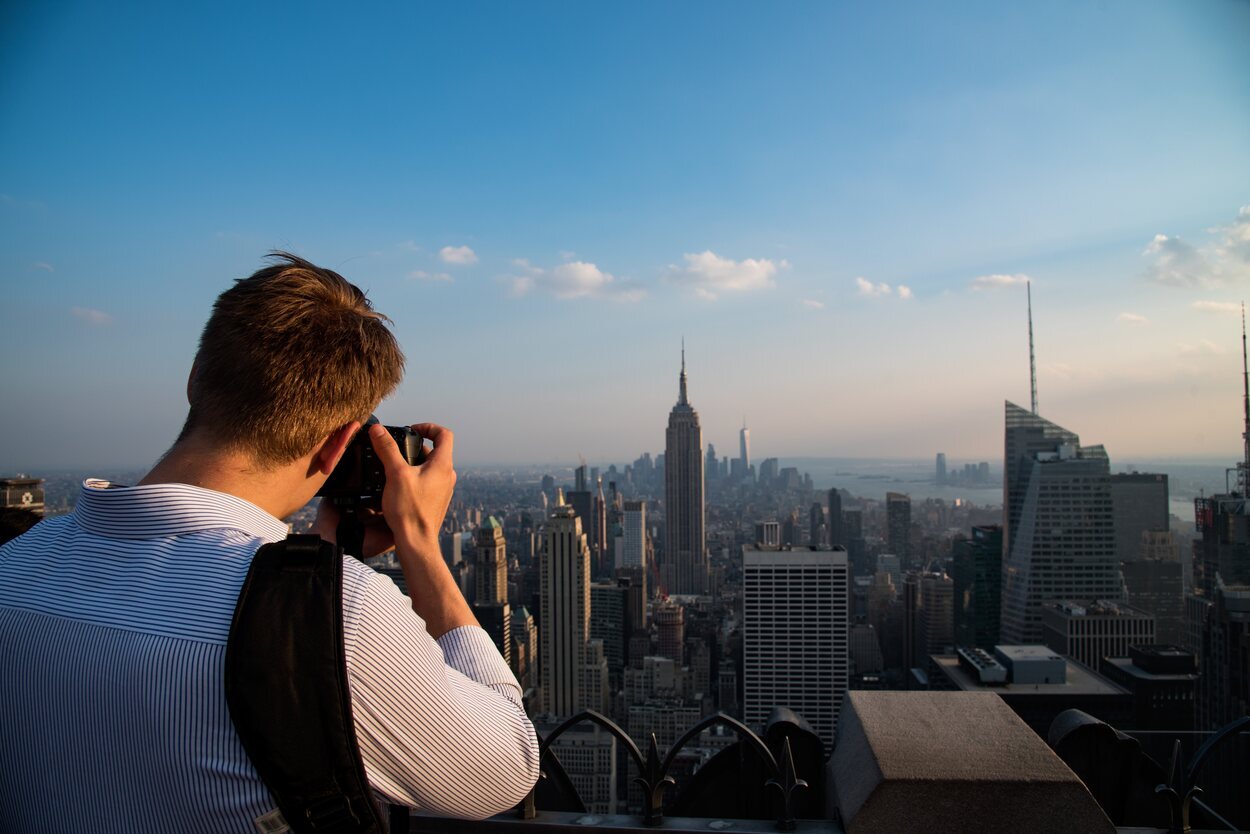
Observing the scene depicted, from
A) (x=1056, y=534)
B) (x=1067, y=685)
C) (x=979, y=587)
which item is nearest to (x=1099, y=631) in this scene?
(x=1056, y=534)

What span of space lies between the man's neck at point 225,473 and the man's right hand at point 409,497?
0.11 m

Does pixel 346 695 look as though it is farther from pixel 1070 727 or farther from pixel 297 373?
pixel 1070 727

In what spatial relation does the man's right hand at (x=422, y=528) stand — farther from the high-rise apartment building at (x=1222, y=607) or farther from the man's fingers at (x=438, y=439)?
the high-rise apartment building at (x=1222, y=607)

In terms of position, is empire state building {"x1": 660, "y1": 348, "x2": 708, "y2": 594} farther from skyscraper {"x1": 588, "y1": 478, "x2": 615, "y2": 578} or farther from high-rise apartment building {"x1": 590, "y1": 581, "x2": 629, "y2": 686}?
high-rise apartment building {"x1": 590, "y1": 581, "x2": 629, "y2": 686}

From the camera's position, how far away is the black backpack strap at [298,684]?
22.3 inches

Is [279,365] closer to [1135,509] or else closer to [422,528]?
[422,528]

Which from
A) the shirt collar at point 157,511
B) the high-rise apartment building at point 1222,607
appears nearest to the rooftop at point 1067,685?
the high-rise apartment building at point 1222,607

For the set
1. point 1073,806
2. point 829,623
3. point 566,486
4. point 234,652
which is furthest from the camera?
point 566,486

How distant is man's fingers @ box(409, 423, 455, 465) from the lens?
910 millimetres

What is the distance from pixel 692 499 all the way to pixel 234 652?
47.7 metres

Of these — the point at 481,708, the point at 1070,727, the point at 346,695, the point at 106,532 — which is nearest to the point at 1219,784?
the point at 1070,727

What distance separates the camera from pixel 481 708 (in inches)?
26.9

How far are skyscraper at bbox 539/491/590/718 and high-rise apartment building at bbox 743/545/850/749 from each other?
5383 millimetres

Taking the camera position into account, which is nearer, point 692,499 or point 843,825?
point 843,825
